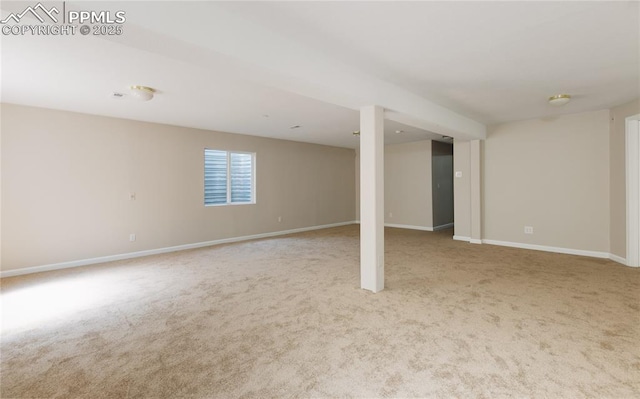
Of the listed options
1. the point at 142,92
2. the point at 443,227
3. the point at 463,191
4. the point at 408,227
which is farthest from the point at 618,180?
the point at 142,92

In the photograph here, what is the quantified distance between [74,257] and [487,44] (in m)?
6.14

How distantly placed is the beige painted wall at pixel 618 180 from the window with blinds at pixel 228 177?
6.58 meters

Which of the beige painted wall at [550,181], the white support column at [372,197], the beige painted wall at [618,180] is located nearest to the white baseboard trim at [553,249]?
the beige painted wall at [550,181]

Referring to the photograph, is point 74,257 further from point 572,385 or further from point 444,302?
point 572,385

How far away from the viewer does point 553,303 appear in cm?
305

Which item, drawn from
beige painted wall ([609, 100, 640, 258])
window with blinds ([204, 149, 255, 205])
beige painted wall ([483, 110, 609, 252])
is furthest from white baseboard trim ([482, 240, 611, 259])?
window with blinds ([204, 149, 255, 205])

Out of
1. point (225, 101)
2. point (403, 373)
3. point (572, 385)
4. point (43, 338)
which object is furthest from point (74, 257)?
point (572, 385)

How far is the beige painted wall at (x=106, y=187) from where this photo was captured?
4.30 meters

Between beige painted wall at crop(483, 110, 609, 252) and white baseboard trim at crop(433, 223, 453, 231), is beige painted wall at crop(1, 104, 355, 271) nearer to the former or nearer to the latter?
white baseboard trim at crop(433, 223, 453, 231)

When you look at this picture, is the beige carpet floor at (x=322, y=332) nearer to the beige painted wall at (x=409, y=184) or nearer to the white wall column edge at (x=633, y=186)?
the white wall column edge at (x=633, y=186)

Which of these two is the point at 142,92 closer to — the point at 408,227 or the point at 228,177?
the point at 228,177

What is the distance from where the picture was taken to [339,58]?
2.81m

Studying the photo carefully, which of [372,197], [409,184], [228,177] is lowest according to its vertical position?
[372,197]

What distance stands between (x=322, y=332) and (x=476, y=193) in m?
5.01
